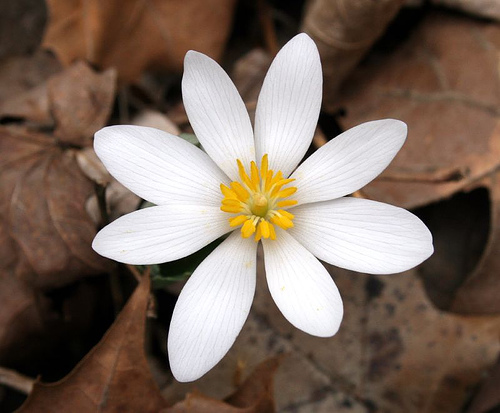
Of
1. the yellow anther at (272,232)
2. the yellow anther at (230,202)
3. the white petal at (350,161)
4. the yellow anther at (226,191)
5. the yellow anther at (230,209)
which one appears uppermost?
A: the white petal at (350,161)

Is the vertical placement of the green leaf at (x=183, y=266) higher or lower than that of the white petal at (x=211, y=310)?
lower

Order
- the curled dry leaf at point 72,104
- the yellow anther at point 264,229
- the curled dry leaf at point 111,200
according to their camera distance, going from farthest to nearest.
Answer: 1. the curled dry leaf at point 72,104
2. the curled dry leaf at point 111,200
3. the yellow anther at point 264,229

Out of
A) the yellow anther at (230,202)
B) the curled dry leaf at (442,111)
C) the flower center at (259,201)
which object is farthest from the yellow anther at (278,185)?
the curled dry leaf at (442,111)

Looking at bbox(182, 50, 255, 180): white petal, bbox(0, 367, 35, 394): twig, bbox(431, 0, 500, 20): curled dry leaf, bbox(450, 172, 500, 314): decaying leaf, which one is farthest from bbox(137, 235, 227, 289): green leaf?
bbox(431, 0, 500, 20): curled dry leaf

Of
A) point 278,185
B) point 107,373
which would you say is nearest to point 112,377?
point 107,373

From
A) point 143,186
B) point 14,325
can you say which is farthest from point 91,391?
point 143,186

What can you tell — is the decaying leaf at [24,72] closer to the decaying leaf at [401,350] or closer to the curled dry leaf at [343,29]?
the curled dry leaf at [343,29]
